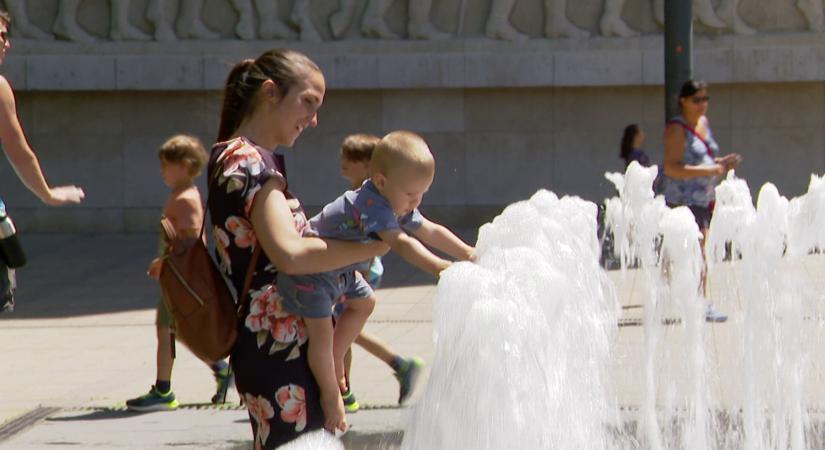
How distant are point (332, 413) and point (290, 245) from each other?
462mm

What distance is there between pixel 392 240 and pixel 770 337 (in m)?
3.29

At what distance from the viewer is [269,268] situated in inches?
145

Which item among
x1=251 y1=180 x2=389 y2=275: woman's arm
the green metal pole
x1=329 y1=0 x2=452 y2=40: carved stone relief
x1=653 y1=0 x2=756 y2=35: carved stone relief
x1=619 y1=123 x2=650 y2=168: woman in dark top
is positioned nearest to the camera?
x1=251 y1=180 x2=389 y2=275: woman's arm

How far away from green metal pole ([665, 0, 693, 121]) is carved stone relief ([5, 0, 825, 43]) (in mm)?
4982

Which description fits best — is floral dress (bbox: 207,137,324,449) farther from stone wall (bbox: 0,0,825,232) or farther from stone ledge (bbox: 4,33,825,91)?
stone wall (bbox: 0,0,825,232)

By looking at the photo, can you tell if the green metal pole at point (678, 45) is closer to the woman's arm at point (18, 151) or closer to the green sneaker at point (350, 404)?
the green sneaker at point (350, 404)

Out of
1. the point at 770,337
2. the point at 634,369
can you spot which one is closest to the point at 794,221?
the point at 770,337

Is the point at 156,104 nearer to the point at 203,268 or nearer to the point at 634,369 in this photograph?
the point at 634,369

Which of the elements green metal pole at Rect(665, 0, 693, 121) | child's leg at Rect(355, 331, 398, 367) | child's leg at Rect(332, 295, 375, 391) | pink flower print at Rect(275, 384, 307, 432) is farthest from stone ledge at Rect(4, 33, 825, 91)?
pink flower print at Rect(275, 384, 307, 432)

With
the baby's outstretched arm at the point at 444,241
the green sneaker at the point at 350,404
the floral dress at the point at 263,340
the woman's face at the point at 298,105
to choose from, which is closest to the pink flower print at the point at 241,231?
the floral dress at the point at 263,340

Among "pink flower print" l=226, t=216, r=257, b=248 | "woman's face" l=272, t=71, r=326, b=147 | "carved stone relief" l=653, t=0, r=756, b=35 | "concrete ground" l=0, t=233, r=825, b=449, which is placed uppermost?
"woman's face" l=272, t=71, r=326, b=147

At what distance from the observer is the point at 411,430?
3.28m

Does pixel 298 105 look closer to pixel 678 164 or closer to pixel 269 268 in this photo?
pixel 269 268

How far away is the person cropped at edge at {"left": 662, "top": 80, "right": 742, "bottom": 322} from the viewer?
9461mm
